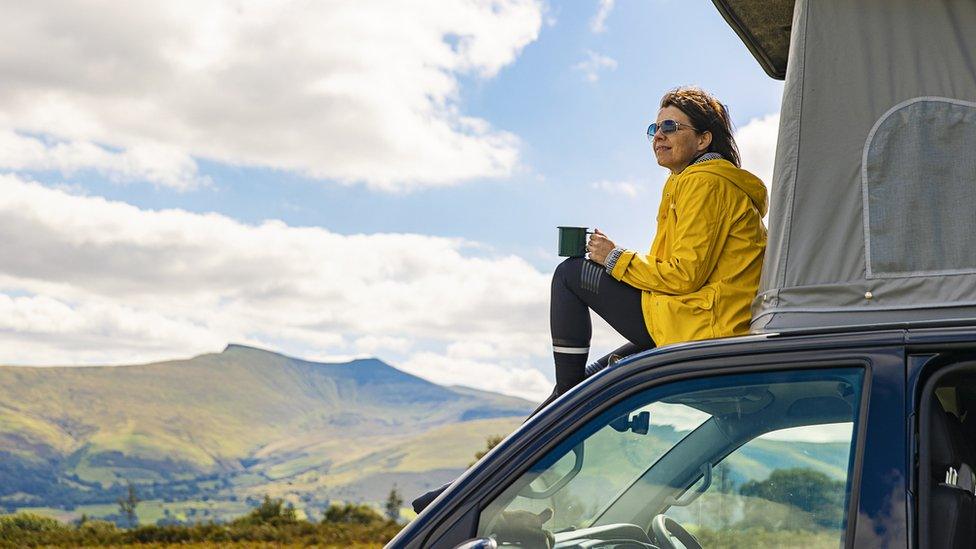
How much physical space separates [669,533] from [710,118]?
2.02 metres

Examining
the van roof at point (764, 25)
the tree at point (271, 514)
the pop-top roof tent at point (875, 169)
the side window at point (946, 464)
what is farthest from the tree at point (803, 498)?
the tree at point (271, 514)

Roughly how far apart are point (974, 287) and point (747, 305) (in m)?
0.93

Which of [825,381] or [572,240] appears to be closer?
[825,381]

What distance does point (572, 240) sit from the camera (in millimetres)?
3746

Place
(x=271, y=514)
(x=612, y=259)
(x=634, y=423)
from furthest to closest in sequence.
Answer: (x=271, y=514)
(x=612, y=259)
(x=634, y=423)

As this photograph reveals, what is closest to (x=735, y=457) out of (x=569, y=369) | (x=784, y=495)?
(x=784, y=495)

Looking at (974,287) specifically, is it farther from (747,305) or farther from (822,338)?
(747,305)

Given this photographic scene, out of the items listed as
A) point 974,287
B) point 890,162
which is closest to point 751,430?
point 974,287

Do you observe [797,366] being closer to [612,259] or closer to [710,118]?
[612,259]

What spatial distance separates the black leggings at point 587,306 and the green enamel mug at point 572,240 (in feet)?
0.16

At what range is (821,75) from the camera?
2.91m

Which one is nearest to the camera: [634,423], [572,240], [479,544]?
[479,544]

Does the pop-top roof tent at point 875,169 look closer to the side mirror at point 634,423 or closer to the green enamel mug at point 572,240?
the side mirror at point 634,423

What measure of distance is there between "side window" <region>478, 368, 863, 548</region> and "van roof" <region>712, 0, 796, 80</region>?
1.77 m
